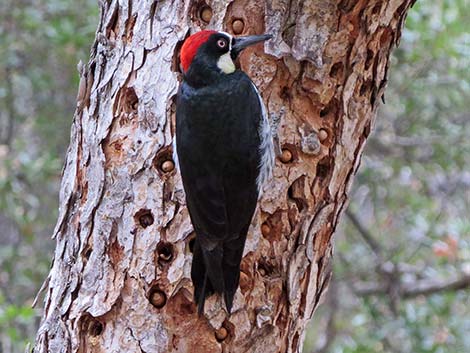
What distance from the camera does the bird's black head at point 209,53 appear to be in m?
2.22

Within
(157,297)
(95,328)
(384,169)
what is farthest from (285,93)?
(384,169)

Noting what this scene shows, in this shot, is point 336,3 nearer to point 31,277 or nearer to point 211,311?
point 211,311

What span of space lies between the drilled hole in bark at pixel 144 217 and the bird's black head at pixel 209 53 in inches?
16.2

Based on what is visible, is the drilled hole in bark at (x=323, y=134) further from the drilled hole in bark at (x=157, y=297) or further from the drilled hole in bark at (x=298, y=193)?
the drilled hole in bark at (x=157, y=297)

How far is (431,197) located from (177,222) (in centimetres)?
357

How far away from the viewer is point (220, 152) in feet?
7.20

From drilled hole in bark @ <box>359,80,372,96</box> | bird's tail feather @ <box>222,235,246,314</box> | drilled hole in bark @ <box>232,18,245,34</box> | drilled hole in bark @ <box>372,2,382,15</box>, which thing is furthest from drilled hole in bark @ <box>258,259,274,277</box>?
drilled hole in bark @ <box>372,2,382,15</box>

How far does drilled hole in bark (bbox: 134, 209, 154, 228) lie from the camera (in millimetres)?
2324

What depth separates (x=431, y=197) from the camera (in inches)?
217

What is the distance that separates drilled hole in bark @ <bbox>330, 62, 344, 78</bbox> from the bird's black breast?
0.92ft

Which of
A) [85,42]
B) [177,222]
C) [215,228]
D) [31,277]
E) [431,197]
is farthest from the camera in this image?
[431,197]

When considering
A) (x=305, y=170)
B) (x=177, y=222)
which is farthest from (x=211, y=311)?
(x=305, y=170)

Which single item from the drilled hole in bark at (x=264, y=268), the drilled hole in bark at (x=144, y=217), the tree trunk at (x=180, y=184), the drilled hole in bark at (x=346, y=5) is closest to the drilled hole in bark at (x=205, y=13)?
the tree trunk at (x=180, y=184)

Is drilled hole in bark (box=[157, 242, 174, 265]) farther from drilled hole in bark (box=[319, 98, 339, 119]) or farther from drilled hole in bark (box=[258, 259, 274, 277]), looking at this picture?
drilled hole in bark (box=[319, 98, 339, 119])
